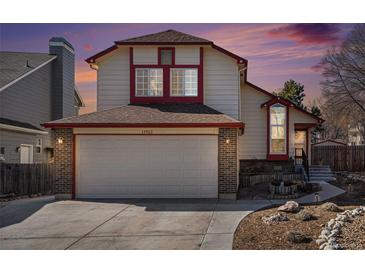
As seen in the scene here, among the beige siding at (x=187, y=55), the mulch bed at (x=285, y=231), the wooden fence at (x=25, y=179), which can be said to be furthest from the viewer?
Answer: the beige siding at (x=187, y=55)

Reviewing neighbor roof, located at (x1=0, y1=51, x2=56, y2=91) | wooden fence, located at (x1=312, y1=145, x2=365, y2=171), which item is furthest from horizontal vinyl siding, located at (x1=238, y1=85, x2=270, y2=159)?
neighbor roof, located at (x1=0, y1=51, x2=56, y2=91)

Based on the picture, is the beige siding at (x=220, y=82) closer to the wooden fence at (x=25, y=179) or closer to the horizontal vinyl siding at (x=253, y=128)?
the horizontal vinyl siding at (x=253, y=128)

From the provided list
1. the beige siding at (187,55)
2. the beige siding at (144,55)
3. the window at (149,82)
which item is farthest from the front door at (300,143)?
the beige siding at (144,55)

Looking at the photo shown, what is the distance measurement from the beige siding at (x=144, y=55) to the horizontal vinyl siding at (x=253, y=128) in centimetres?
492

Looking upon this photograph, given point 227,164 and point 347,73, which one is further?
point 347,73

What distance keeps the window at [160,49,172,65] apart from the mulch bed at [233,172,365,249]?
777 centimetres

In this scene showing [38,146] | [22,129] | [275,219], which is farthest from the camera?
[38,146]

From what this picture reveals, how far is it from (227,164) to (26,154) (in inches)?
436

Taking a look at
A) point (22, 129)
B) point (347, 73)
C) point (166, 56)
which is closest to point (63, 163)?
point (22, 129)

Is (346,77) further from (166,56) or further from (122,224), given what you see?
(122,224)

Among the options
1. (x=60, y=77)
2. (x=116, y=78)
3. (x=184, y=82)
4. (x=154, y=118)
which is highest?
(x=60, y=77)

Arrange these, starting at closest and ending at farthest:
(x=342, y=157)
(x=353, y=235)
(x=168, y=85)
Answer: (x=353, y=235) → (x=168, y=85) → (x=342, y=157)

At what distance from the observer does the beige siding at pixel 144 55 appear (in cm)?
1565

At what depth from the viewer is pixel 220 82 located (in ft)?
51.6
